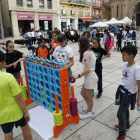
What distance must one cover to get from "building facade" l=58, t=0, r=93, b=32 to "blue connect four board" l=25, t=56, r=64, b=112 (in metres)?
27.5

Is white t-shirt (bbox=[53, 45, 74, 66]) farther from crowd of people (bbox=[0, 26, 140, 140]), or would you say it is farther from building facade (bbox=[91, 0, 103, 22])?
building facade (bbox=[91, 0, 103, 22])

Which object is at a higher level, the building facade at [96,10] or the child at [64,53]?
the building facade at [96,10]

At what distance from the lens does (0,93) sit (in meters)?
1.71

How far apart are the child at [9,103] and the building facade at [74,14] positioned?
95.2 feet

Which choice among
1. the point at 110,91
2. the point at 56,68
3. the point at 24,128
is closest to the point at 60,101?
the point at 56,68

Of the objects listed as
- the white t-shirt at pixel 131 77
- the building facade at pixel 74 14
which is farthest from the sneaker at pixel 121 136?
the building facade at pixel 74 14

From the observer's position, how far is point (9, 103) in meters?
1.79

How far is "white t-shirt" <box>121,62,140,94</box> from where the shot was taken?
2.09 meters

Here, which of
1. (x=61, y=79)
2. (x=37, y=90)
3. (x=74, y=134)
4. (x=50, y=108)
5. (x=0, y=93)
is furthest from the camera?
(x=37, y=90)

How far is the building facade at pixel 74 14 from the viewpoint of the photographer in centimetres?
3130

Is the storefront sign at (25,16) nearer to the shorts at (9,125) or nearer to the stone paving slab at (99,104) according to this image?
the stone paving slab at (99,104)

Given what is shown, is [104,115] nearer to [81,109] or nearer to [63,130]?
[81,109]

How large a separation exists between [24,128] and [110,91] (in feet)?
9.95

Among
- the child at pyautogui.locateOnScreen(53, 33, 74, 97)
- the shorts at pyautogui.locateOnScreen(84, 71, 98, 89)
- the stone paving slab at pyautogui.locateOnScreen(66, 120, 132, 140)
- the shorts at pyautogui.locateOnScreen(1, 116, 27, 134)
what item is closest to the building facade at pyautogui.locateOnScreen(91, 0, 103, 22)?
the child at pyautogui.locateOnScreen(53, 33, 74, 97)
